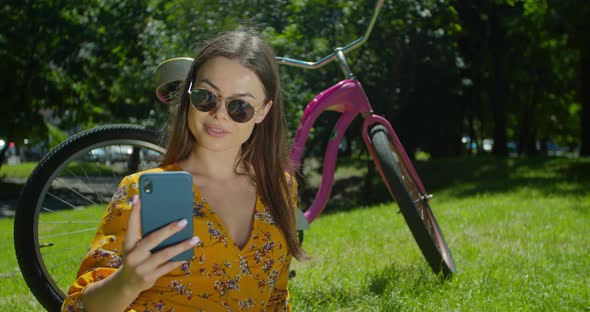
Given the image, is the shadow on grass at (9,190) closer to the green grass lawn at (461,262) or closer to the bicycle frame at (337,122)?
the green grass lawn at (461,262)

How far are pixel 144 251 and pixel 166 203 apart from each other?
13 centimetres

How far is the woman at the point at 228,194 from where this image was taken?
75.7 inches

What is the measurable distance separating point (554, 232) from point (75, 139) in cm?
394

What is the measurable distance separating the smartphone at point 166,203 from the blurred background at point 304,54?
4.58m

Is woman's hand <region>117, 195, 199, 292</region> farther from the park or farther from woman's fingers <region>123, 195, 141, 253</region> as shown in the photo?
the park

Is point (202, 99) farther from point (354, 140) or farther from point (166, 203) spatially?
point (354, 140)

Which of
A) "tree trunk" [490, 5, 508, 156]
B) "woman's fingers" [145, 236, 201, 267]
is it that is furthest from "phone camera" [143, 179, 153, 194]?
"tree trunk" [490, 5, 508, 156]

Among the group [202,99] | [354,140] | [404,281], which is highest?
[202,99]

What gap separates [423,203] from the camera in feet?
13.4

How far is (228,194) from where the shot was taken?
2193mm

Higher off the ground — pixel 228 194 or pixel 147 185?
pixel 147 185

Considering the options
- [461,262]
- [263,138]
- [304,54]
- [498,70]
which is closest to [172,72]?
[263,138]

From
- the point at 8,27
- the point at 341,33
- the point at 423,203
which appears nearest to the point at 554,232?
the point at 423,203

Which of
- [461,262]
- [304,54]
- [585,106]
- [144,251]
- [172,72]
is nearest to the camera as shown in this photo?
[144,251]
